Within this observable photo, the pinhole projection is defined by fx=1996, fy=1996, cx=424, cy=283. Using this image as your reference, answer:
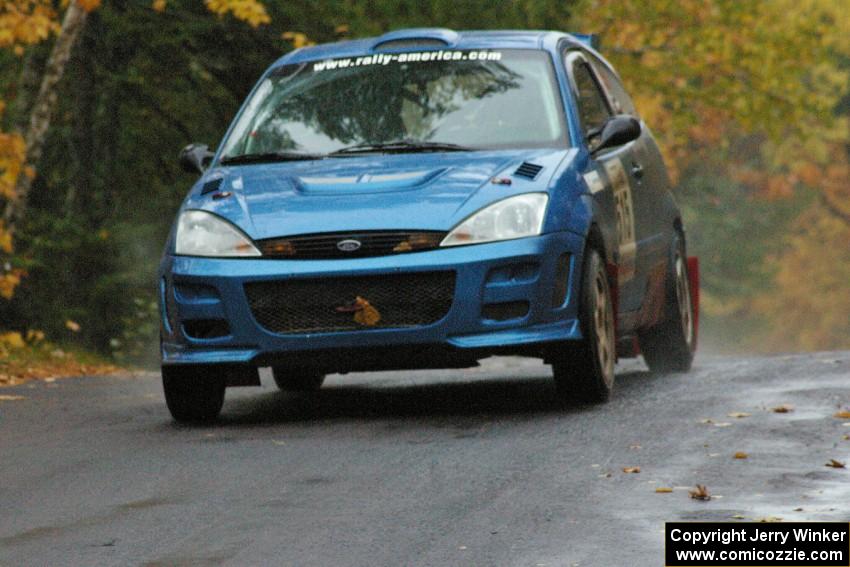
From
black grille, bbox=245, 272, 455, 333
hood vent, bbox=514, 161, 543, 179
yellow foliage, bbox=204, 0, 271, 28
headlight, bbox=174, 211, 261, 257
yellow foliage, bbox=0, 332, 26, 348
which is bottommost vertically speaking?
yellow foliage, bbox=0, 332, 26, 348

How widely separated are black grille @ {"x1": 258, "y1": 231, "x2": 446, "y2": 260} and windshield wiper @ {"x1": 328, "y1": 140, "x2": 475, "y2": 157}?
0.95 metres

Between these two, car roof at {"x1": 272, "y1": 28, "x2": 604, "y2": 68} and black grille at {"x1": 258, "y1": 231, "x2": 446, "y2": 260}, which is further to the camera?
car roof at {"x1": 272, "y1": 28, "x2": 604, "y2": 68}

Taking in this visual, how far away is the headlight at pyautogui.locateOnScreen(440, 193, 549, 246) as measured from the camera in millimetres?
8906

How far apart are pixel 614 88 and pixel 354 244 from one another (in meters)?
3.76

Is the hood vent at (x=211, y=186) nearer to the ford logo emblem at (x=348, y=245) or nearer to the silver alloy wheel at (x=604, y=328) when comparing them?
the ford logo emblem at (x=348, y=245)

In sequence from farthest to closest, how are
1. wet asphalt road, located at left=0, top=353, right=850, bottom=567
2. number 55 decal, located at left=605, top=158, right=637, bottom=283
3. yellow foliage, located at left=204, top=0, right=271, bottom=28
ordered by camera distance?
yellow foliage, located at left=204, top=0, right=271, bottom=28
number 55 decal, located at left=605, top=158, right=637, bottom=283
wet asphalt road, located at left=0, top=353, right=850, bottom=567

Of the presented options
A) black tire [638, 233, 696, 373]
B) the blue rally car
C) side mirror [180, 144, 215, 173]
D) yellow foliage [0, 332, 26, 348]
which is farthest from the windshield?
yellow foliage [0, 332, 26, 348]

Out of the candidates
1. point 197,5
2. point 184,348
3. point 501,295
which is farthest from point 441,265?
point 197,5

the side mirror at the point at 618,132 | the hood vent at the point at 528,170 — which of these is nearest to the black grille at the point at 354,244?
the hood vent at the point at 528,170

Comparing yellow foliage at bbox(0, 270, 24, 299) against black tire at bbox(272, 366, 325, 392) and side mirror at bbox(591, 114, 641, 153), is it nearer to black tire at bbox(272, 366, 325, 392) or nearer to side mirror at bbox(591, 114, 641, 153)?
black tire at bbox(272, 366, 325, 392)

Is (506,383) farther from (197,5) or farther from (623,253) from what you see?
(197,5)

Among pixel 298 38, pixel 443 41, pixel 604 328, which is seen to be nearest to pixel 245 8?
pixel 298 38

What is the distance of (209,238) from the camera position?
9.23 m

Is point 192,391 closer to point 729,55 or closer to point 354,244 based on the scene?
point 354,244
